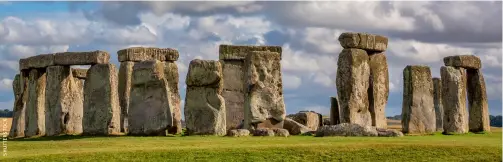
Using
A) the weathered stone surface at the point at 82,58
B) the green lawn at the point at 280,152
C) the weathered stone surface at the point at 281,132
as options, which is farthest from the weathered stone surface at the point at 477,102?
the weathered stone surface at the point at 82,58

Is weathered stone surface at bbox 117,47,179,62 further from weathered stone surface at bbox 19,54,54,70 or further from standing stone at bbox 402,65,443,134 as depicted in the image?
standing stone at bbox 402,65,443,134

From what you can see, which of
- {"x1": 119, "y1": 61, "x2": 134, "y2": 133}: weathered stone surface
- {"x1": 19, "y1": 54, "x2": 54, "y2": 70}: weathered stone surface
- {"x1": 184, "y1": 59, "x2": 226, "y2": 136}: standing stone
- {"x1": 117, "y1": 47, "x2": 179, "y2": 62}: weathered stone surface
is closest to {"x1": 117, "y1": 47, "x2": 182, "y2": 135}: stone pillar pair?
{"x1": 184, "y1": 59, "x2": 226, "y2": 136}: standing stone

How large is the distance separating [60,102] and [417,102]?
13821mm

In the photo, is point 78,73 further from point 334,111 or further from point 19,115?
point 334,111

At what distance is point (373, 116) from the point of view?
130 ft

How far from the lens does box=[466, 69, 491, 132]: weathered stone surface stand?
1642 inches

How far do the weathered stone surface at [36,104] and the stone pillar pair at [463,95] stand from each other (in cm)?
1626

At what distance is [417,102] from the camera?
38625 mm

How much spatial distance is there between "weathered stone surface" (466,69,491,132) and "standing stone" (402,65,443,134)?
3.43 meters

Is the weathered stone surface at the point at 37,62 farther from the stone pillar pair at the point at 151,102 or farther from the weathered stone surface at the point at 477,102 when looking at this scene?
the weathered stone surface at the point at 477,102

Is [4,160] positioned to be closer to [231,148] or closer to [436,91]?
[231,148]

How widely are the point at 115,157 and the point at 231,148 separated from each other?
2962 millimetres

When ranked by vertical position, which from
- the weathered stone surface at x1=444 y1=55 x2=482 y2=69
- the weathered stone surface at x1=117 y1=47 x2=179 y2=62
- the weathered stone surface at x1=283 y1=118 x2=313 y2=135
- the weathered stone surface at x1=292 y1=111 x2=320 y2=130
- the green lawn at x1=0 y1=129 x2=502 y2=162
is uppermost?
the weathered stone surface at x1=117 y1=47 x2=179 y2=62

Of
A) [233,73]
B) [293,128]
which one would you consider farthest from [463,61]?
[233,73]
